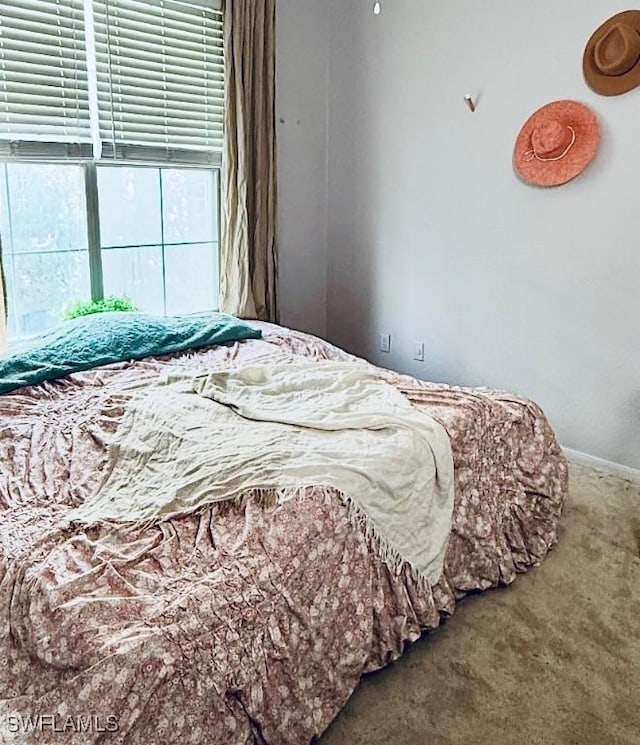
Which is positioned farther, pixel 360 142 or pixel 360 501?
pixel 360 142

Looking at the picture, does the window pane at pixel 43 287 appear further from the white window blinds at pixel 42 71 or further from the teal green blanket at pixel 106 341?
the white window blinds at pixel 42 71

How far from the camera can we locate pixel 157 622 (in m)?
1.24

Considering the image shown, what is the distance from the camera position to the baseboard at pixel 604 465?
2926mm

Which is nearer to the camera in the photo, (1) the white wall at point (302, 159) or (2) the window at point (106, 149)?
(2) the window at point (106, 149)

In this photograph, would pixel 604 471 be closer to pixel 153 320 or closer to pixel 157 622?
pixel 153 320

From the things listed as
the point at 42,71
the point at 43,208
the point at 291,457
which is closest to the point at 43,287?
the point at 43,208

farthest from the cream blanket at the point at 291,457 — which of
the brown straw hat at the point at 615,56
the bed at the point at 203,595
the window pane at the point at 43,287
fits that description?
the brown straw hat at the point at 615,56

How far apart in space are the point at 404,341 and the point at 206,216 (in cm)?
134

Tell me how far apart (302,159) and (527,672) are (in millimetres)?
3057

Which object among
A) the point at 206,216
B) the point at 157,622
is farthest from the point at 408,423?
the point at 206,216

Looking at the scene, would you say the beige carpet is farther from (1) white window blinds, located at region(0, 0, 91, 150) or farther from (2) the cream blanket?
(1) white window blinds, located at region(0, 0, 91, 150)

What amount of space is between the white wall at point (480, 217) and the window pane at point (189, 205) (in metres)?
0.53

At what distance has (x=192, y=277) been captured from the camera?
12.0 feet

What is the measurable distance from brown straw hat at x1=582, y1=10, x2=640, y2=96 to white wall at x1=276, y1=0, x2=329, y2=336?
5.32 feet
